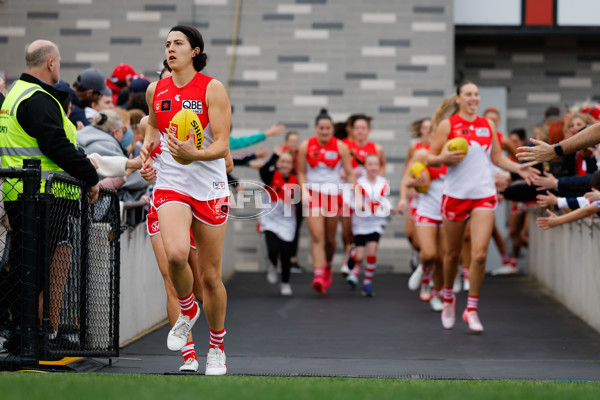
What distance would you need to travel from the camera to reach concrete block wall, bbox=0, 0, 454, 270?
56.7 feet

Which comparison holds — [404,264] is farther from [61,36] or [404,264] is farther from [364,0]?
[61,36]

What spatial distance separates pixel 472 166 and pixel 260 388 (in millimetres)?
4910

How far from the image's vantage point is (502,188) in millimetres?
11258

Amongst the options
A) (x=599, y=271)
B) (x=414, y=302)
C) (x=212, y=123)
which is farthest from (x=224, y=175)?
(x=414, y=302)

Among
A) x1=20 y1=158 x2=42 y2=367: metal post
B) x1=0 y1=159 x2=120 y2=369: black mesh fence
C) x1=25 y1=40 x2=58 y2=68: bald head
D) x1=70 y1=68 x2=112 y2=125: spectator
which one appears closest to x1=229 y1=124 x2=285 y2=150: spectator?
x1=70 y1=68 x2=112 y2=125: spectator

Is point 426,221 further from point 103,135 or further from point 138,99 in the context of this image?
point 103,135

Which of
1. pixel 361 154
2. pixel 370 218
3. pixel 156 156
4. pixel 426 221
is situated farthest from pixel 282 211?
pixel 156 156

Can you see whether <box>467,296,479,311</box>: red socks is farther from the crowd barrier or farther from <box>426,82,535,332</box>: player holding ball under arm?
the crowd barrier

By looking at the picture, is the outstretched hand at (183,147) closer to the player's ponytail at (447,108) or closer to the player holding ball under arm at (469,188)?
the player holding ball under arm at (469,188)

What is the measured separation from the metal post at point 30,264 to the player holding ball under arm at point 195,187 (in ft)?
2.77

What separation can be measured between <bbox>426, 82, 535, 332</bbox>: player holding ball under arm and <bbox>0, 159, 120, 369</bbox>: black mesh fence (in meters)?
3.64

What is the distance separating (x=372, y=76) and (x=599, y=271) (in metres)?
8.43

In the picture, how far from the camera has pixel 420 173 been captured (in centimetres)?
1145

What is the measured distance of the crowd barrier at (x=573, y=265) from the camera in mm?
10000
